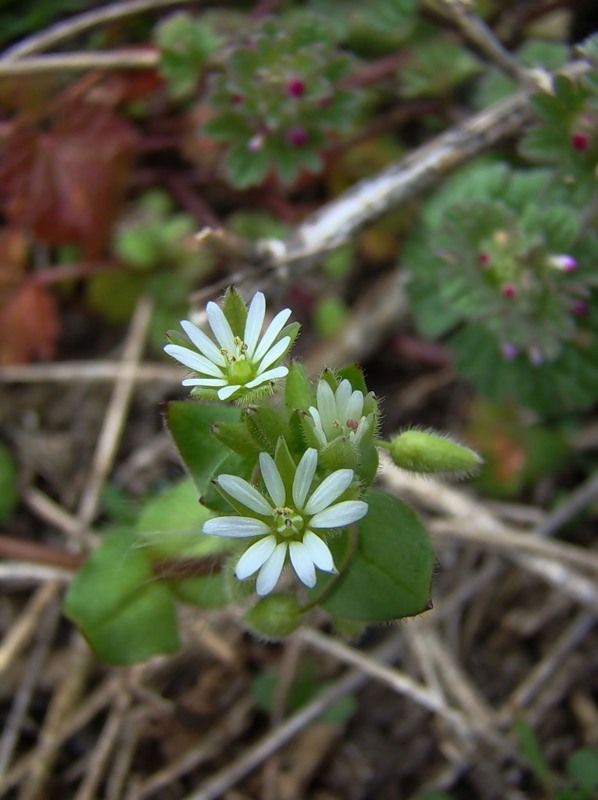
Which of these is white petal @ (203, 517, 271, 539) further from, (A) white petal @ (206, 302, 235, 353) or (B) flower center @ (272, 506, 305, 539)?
(A) white petal @ (206, 302, 235, 353)

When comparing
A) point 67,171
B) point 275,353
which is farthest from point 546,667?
point 67,171

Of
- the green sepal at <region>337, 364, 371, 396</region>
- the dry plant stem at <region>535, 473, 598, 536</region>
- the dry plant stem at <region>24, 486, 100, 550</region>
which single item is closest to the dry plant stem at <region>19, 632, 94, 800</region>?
the dry plant stem at <region>24, 486, 100, 550</region>

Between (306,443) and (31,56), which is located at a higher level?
(31,56)

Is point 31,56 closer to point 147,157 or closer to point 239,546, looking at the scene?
point 147,157

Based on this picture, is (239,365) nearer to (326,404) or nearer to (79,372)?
(326,404)

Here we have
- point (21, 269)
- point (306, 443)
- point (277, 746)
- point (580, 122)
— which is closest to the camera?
point (306, 443)

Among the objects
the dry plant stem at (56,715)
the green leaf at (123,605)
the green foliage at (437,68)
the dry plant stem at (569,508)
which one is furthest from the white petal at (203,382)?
the green foliage at (437,68)

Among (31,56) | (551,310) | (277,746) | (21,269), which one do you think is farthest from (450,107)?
(277,746)

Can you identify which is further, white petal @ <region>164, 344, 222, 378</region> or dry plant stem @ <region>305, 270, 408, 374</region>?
dry plant stem @ <region>305, 270, 408, 374</region>
